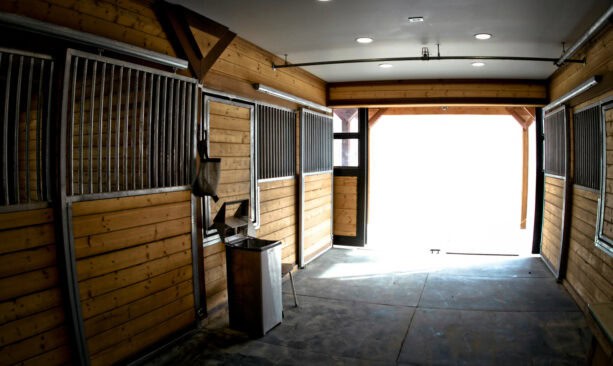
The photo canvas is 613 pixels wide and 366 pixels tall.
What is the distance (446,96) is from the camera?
6199 mm

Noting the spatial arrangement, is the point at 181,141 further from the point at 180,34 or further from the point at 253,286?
the point at 253,286

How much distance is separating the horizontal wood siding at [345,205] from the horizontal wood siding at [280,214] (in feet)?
5.65

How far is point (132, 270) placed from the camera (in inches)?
112

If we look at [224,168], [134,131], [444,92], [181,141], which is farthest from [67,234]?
[444,92]

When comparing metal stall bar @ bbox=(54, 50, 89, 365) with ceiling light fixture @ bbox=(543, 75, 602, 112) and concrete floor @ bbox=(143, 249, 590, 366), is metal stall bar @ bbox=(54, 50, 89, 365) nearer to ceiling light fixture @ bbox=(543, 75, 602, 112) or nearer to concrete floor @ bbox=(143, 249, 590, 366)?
concrete floor @ bbox=(143, 249, 590, 366)

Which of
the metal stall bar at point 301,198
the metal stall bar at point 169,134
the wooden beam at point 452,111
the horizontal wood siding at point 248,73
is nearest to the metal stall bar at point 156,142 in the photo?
the metal stall bar at point 169,134

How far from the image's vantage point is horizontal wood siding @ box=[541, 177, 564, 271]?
16.6 ft

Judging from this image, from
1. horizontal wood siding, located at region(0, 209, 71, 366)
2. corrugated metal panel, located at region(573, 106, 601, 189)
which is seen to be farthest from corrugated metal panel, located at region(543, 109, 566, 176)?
horizontal wood siding, located at region(0, 209, 71, 366)

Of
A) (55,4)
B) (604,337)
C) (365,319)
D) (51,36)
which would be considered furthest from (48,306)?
(604,337)

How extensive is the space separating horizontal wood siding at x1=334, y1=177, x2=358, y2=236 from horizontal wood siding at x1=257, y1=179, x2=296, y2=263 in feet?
5.65

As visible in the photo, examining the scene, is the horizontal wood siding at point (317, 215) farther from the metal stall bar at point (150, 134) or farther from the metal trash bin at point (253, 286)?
the metal stall bar at point (150, 134)

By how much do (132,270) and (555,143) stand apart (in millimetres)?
5092

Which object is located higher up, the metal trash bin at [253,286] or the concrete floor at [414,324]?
the metal trash bin at [253,286]

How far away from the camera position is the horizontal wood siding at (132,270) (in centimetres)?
254
